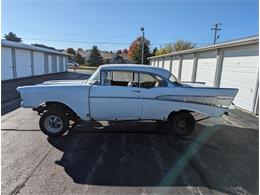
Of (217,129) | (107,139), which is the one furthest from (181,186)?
(217,129)

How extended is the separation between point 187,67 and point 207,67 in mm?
4903

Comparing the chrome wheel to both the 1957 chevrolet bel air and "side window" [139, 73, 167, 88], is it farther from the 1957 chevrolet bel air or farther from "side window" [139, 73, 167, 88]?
"side window" [139, 73, 167, 88]

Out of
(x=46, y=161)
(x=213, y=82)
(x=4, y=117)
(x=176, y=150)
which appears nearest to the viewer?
(x=46, y=161)

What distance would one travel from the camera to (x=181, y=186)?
354cm

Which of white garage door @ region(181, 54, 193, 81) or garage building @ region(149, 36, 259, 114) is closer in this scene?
garage building @ region(149, 36, 259, 114)

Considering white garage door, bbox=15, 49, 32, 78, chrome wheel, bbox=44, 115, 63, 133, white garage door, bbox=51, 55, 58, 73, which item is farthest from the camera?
white garage door, bbox=51, 55, 58, 73

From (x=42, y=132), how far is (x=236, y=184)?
4.67 m

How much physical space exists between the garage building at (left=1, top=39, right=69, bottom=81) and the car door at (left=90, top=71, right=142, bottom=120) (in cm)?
1479

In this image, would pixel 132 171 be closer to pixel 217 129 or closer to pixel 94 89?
pixel 94 89

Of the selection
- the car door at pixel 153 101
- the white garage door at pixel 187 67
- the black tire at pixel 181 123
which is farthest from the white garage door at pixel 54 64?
the black tire at pixel 181 123

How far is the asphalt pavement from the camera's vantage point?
350 centimetres

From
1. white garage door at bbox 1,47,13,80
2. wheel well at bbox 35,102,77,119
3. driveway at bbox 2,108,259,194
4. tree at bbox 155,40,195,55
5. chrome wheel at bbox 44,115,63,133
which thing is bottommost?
driveway at bbox 2,108,259,194

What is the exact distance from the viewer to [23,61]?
21.2 metres

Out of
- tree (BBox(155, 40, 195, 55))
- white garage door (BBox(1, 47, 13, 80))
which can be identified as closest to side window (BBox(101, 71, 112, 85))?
white garage door (BBox(1, 47, 13, 80))
